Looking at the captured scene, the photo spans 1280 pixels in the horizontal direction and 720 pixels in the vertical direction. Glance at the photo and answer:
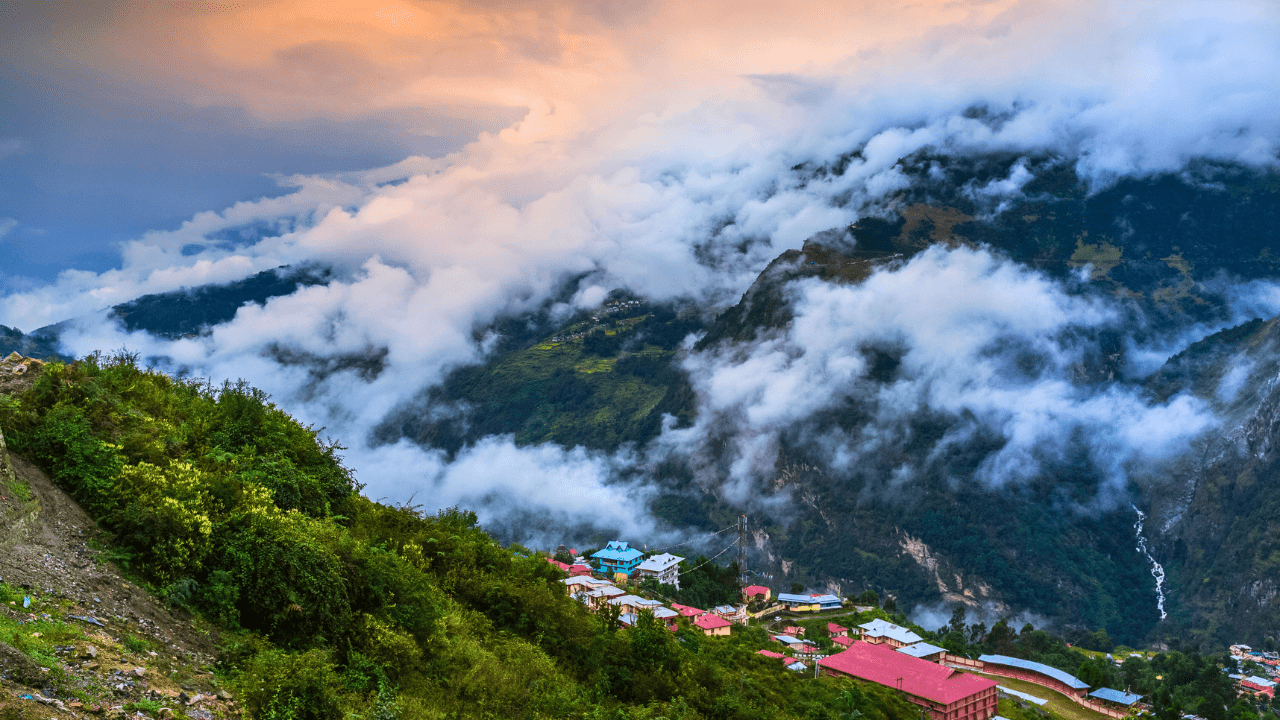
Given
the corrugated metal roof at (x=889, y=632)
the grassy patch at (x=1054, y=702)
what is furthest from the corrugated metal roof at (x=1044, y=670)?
the corrugated metal roof at (x=889, y=632)

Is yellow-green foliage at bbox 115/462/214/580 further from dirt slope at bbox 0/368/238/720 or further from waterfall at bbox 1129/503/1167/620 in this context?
waterfall at bbox 1129/503/1167/620

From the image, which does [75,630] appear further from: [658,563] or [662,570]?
[658,563]

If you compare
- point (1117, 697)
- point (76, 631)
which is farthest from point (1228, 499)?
point (76, 631)

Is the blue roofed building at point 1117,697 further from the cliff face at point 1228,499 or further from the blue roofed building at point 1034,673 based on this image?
the cliff face at point 1228,499

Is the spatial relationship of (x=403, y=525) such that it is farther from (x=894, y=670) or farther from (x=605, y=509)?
(x=605, y=509)

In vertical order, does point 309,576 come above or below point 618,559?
above

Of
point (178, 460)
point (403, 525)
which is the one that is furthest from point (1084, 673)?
point (178, 460)
